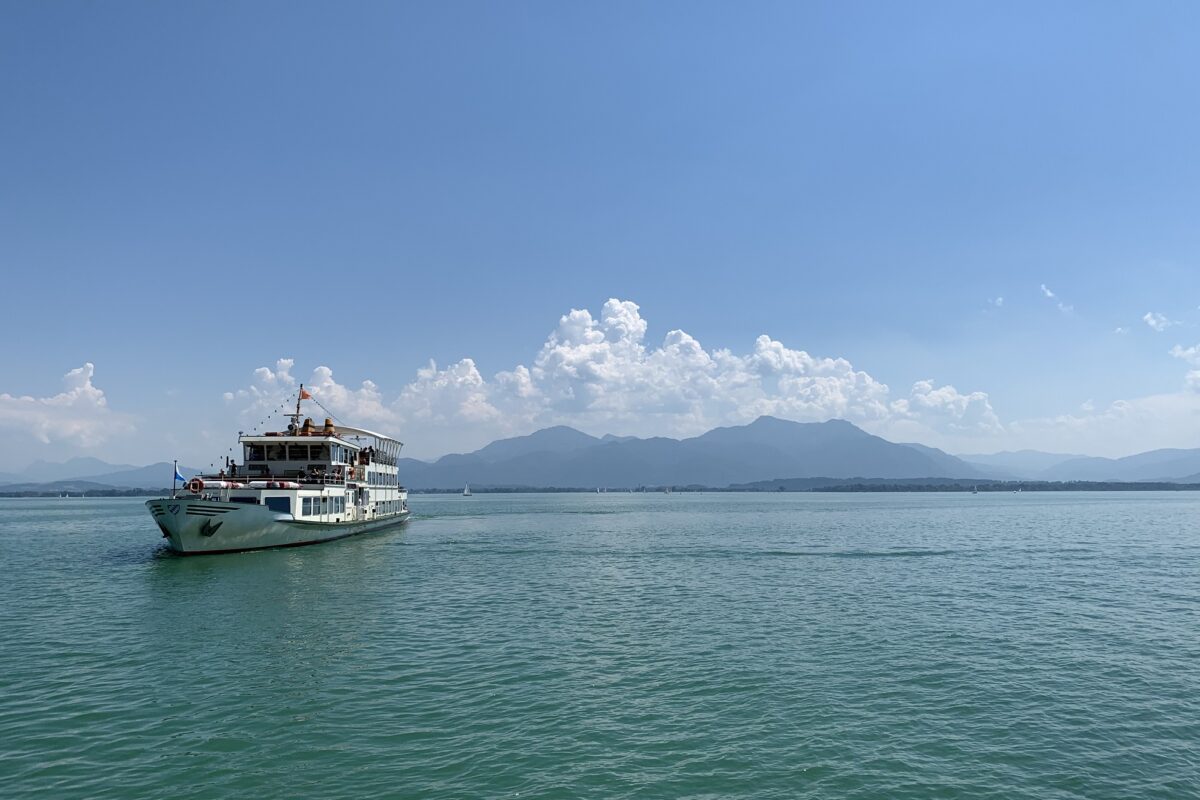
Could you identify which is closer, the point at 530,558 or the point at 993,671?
the point at 993,671

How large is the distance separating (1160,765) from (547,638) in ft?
71.6

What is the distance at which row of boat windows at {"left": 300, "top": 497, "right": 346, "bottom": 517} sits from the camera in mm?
71988

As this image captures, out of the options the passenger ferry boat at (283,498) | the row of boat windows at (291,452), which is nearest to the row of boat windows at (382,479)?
the passenger ferry boat at (283,498)

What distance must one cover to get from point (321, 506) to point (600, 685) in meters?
60.5

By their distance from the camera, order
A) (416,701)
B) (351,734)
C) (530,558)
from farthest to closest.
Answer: (530,558), (416,701), (351,734)

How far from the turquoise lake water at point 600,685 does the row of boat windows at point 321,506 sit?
64.4ft

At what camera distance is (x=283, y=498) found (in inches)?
2714

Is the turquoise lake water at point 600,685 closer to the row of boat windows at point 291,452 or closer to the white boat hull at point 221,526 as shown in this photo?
the white boat hull at point 221,526

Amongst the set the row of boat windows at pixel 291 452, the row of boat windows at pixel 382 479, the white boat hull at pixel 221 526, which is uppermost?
the row of boat windows at pixel 291 452

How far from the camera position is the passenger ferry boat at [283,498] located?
60.5 m

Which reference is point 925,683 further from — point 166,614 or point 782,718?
point 166,614

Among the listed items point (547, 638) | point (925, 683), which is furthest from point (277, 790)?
point (925, 683)

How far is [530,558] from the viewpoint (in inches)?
2571

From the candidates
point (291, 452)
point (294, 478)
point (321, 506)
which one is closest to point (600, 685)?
point (321, 506)
